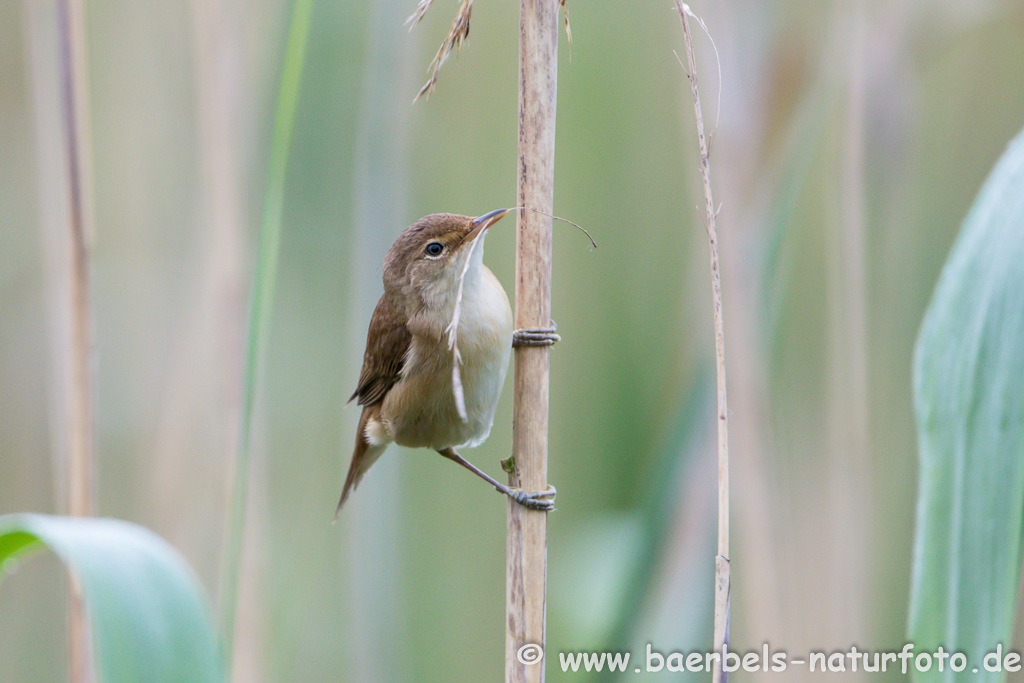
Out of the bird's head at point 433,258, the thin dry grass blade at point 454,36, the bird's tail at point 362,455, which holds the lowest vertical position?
the bird's tail at point 362,455

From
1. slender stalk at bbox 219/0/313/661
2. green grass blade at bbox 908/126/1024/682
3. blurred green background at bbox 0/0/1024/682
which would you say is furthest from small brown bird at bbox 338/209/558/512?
green grass blade at bbox 908/126/1024/682

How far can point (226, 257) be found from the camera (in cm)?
208

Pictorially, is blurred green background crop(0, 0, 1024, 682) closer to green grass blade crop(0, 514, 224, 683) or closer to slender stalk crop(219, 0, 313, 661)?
slender stalk crop(219, 0, 313, 661)

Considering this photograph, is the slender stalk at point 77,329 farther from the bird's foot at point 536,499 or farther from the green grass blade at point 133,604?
the bird's foot at point 536,499

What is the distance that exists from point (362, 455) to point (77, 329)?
0.94m

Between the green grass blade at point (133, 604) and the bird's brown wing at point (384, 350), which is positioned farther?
the bird's brown wing at point (384, 350)

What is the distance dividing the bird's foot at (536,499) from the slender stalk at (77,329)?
0.91 meters

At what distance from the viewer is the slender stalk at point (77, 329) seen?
1.63 m

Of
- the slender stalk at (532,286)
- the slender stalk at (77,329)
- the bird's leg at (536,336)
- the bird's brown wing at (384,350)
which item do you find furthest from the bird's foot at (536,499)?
the slender stalk at (77,329)

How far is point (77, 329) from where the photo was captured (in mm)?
1628

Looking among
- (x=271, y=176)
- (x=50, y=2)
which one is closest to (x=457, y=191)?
(x=50, y=2)

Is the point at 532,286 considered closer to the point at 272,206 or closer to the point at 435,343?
the point at 272,206

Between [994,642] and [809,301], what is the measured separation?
67.0 inches

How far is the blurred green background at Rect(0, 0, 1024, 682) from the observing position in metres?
2.09
